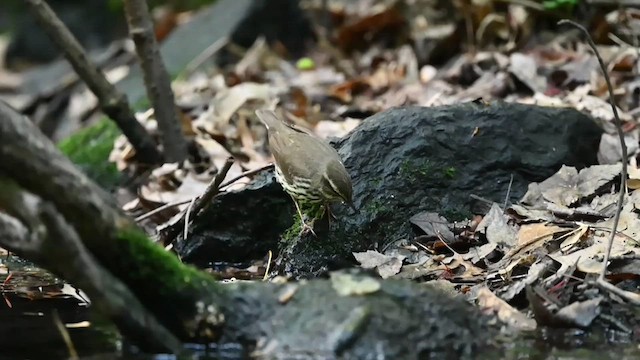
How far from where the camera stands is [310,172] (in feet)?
14.4

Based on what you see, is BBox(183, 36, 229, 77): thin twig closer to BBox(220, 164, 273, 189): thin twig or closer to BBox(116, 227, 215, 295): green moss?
BBox(220, 164, 273, 189): thin twig

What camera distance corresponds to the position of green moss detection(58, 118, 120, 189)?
695cm

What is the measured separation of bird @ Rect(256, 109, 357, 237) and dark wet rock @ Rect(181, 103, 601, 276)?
0.20 m

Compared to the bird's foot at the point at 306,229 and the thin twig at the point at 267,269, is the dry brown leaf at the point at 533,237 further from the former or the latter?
the thin twig at the point at 267,269

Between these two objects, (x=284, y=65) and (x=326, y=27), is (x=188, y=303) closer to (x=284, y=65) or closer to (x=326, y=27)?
(x=284, y=65)

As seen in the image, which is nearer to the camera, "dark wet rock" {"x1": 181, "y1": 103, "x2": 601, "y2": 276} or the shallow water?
the shallow water

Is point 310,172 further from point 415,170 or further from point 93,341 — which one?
point 93,341

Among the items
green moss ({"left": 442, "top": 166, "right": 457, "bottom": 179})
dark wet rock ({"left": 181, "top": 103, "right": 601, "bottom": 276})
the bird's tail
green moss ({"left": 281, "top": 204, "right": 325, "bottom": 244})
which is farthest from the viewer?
the bird's tail

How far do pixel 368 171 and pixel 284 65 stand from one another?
4987 millimetres

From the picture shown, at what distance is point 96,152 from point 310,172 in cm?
350

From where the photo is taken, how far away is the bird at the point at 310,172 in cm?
434

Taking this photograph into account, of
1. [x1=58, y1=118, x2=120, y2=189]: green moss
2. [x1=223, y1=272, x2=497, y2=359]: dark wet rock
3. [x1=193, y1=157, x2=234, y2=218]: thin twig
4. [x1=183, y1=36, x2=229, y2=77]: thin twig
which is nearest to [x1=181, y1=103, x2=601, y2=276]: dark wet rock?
[x1=193, y1=157, x2=234, y2=218]: thin twig

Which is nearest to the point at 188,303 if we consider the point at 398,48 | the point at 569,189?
the point at 569,189

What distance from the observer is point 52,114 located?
11031mm
